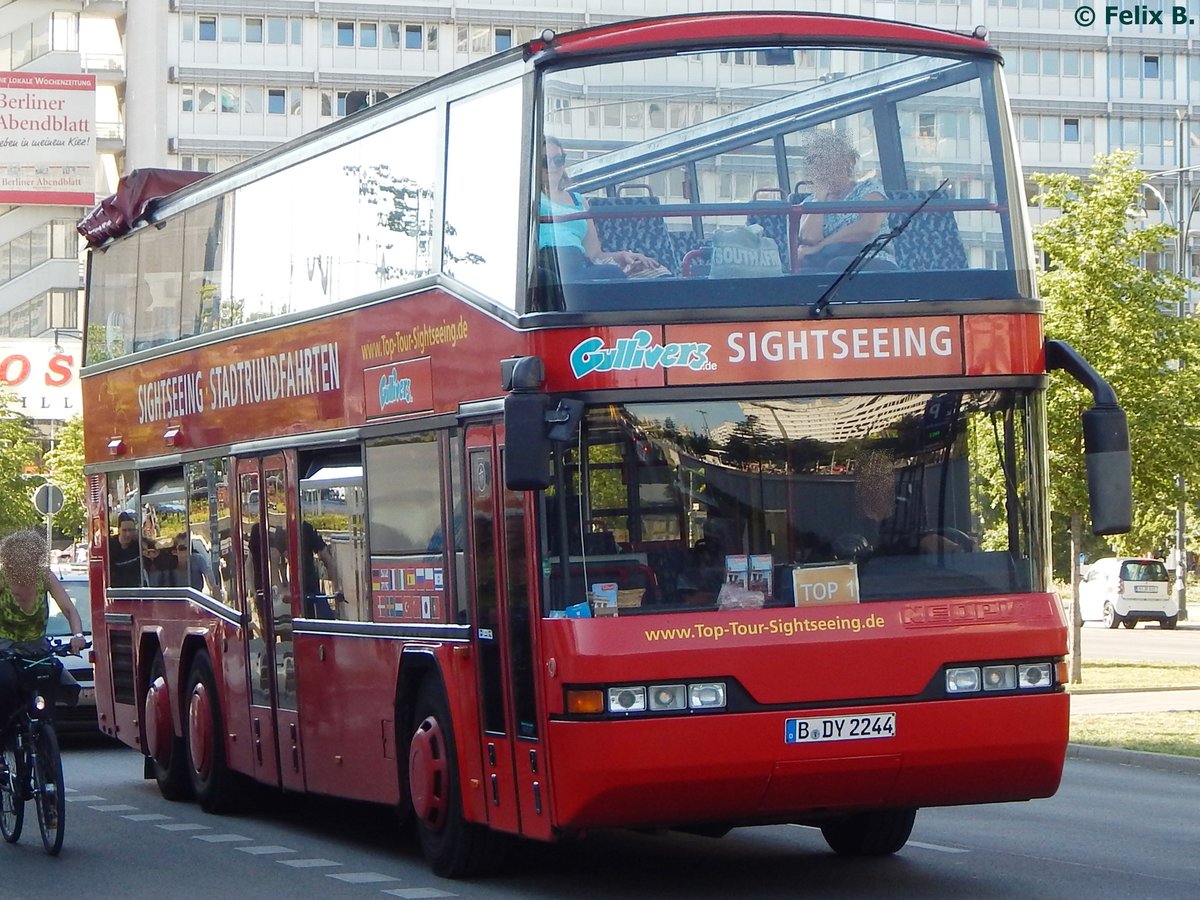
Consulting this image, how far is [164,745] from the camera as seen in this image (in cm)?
1638

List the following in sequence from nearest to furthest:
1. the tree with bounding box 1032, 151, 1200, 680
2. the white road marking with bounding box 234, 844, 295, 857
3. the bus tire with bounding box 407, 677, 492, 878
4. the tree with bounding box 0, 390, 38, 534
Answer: the bus tire with bounding box 407, 677, 492, 878
the white road marking with bounding box 234, 844, 295, 857
the tree with bounding box 1032, 151, 1200, 680
the tree with bounding box 0, 390, 38, 534

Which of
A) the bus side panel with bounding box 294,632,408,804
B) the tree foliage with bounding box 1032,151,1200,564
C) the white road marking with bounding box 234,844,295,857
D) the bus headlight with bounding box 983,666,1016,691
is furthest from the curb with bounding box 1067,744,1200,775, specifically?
the tree foliage with bounding box 1032,151,1200,564

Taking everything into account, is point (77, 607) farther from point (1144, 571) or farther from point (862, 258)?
point (1144, 571)

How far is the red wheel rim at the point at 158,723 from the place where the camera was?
644 inches

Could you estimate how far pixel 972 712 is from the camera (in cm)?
991

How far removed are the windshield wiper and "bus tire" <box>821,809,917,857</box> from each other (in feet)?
9.93

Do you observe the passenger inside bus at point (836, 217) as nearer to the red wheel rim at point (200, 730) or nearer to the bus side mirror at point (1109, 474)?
the bus side mirror at point (1109, 474)

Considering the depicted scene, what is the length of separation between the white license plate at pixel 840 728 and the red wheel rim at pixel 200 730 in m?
6.73

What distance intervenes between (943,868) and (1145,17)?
231ft

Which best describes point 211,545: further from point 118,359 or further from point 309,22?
point 309,22

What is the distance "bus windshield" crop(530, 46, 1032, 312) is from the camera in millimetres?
10102

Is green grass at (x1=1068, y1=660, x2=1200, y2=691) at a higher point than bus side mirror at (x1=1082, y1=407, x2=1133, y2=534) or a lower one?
lower

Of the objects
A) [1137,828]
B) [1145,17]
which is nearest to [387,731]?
[1137,828]

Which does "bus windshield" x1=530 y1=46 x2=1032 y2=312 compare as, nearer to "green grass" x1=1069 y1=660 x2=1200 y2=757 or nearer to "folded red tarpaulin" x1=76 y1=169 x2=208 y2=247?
"folded red tarpaulin" x1=76 y1=169 x2=208 y2=247
